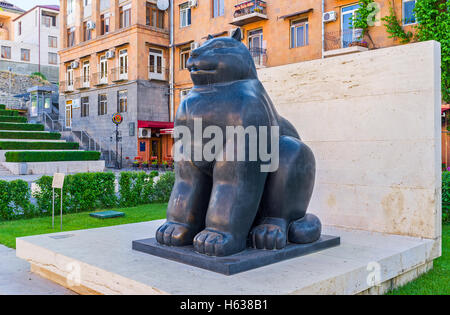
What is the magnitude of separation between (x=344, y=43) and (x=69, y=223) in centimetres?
1440

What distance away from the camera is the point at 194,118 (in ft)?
10.2

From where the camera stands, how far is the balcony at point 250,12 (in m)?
20.5

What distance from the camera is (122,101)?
25.7 meters

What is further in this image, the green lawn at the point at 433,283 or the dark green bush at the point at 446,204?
the dark green bush at the point at 446,204

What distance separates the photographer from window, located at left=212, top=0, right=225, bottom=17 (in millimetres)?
22969

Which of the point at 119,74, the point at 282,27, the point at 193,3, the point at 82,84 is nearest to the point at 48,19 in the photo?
the point at 82,84

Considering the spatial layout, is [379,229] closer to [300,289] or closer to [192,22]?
[300,289]

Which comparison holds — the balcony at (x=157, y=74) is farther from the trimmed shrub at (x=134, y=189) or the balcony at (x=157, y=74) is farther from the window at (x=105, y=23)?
the trimmed shrub at (x=134, y=189)

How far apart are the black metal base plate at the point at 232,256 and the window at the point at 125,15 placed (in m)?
24.4

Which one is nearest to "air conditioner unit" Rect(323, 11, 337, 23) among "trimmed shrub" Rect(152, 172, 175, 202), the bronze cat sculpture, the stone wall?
"trimmed shrub" Rect(152, 172, 175, 202)

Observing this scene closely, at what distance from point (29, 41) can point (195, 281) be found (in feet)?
160

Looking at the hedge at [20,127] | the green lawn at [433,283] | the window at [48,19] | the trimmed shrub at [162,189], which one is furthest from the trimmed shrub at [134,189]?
the window at [48,19]

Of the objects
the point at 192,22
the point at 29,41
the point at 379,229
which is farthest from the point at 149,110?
the point at 29,41

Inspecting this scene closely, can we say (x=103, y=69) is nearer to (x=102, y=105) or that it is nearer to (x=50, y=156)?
(x=102, y=105)
